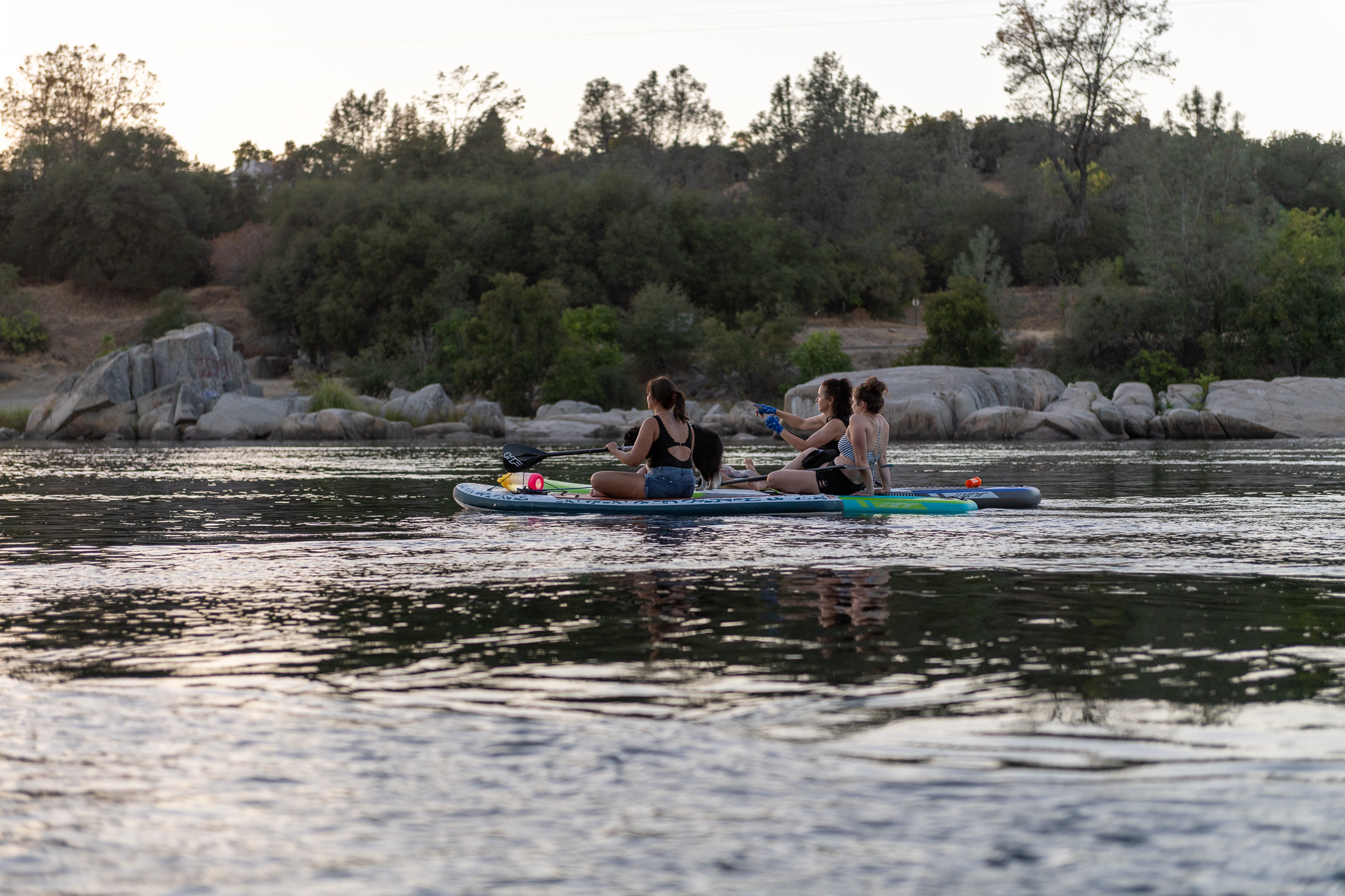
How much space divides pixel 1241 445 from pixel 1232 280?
16527 mm

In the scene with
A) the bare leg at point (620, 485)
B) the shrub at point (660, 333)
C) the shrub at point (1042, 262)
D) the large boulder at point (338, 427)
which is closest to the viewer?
the bare leg at point (620, 485)

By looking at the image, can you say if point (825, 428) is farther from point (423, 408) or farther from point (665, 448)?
point (423, 408)

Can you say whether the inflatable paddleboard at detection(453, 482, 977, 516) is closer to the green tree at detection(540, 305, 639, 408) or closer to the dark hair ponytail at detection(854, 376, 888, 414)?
the dark hair ponytail at detection(854, 376, 888, 414)

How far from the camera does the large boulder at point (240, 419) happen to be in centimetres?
3931

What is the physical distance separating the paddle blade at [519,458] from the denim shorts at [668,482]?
5.69 feet

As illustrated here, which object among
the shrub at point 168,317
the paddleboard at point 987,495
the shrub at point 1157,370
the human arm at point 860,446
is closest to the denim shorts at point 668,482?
the paddleboard at point 987,495

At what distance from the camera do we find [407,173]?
67750mm

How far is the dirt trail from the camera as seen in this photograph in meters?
58.4

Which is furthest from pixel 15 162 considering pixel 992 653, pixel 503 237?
pixel 992 653

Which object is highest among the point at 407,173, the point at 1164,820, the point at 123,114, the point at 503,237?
the point at 123,114

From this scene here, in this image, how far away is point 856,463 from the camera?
522 inches

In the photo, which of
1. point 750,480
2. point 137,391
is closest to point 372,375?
point 137,391

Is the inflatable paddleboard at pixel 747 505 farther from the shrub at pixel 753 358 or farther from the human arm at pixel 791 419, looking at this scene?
the shrub at pixel 753 358

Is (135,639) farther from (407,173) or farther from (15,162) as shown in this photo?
(15,162)
